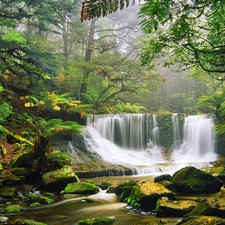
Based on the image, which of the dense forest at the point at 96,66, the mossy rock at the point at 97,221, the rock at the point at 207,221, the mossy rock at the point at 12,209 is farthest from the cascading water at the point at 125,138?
the rock at the point at 207,221

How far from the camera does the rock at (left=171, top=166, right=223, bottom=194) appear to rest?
7.40m

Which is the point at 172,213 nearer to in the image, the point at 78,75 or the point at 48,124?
the point at 48,124

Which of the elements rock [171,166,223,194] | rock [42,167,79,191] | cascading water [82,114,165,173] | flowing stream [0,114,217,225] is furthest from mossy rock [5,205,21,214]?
cascading water [82,114,165,173]

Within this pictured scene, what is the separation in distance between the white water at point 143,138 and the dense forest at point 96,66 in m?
1.23

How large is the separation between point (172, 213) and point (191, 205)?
17.9 inches

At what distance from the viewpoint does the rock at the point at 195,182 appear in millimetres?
7398

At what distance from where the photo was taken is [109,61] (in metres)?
17.1

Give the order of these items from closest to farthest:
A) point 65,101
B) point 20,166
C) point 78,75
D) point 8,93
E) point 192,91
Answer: point 8,93
point 20,166
point 65,101
point 78,75
point 192,91

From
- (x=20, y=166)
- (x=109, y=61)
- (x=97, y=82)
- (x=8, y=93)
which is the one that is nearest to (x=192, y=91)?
(x=97, y=82)

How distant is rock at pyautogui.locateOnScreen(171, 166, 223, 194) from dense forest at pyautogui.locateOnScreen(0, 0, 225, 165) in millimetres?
2569

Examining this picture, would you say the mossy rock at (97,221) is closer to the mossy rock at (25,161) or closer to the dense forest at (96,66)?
the dense forest at (96,66)

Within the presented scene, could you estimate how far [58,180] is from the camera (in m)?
8.55

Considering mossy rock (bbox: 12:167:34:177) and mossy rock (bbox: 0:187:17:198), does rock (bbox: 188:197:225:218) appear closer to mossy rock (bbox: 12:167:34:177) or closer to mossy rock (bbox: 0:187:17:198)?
mossy rock (bbox: 0:187:17:198)

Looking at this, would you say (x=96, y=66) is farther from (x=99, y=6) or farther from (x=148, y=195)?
(x=99, y=6)
